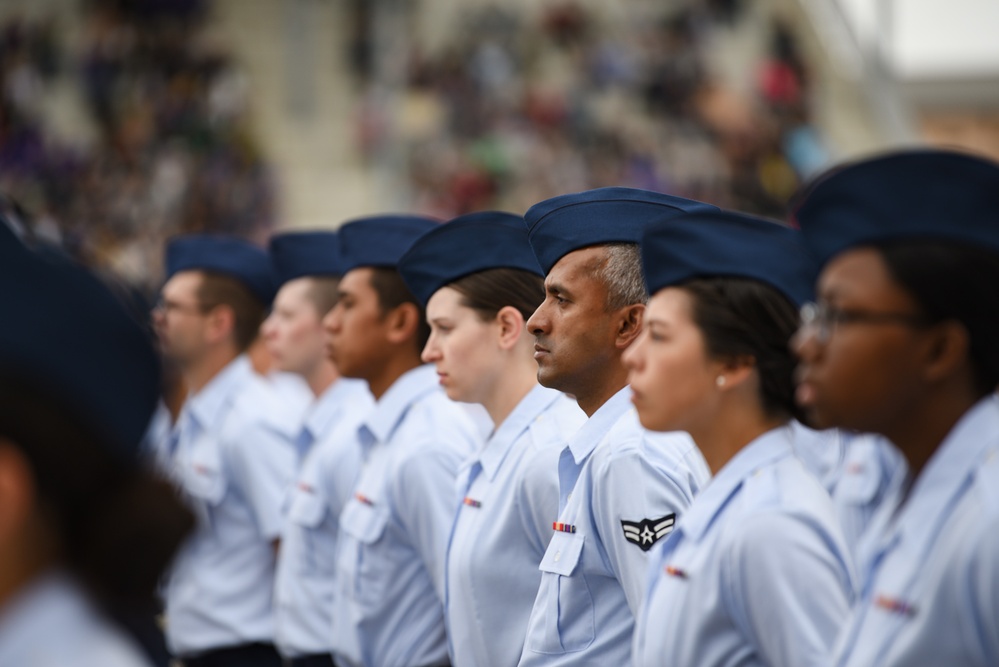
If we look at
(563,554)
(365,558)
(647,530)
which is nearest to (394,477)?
(365,558)

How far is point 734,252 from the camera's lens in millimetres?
2582

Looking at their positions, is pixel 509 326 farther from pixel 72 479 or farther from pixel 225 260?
pixel 225 260

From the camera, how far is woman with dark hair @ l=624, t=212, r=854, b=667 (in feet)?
7.76

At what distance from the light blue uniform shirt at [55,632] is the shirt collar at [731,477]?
1.13m

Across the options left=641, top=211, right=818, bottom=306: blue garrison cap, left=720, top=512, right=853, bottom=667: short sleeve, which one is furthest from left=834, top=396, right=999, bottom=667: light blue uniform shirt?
left=641, top=211, right=818, bottom=306: blue garrison cap

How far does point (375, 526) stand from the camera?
4.28m

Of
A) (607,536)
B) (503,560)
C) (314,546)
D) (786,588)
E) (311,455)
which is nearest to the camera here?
(786,588)

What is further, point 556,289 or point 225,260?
point 225,260

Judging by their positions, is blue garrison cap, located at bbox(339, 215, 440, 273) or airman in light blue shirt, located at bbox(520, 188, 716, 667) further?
blue garrison cap, located at bbox(339, 215, 440, 273)

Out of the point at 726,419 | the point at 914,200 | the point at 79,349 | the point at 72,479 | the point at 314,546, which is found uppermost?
the point at 914,200

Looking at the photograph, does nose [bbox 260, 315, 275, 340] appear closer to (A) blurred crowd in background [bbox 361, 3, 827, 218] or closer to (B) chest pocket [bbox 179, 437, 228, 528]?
(B) chest pocket [bbox 179, 437, 228, 528]

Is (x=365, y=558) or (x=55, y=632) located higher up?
(x=55, y=632)

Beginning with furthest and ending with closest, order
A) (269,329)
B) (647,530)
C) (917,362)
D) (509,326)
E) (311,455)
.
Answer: (269,329)
(311,455)
(509,326)
(647,530)
(917,362)

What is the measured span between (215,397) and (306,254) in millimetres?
697
